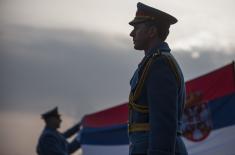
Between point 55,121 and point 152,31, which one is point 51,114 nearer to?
point 55,121

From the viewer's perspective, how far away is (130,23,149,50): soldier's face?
15.0 feet

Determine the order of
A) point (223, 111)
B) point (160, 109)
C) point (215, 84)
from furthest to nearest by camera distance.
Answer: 1. point (215, 84)
2. point (223, 111)
3. point (160, 109)

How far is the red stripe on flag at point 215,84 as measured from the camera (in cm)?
1336

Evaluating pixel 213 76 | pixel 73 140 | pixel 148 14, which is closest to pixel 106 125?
pixel 73 140

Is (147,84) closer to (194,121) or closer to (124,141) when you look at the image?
(194,121)

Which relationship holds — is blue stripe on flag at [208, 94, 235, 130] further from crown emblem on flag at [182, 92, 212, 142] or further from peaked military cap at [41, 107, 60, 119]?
peaked military cap at [41, 107, 60, 119]

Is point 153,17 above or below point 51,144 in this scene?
below

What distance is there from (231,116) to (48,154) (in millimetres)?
3664

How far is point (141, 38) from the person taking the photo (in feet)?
15.0

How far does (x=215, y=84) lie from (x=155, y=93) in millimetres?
9591

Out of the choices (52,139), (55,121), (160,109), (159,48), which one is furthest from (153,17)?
(55,121)

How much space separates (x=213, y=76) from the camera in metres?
13.7

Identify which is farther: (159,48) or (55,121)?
(55,121)

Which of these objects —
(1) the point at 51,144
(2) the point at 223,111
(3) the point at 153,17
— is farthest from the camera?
(2) the point at 223,111
